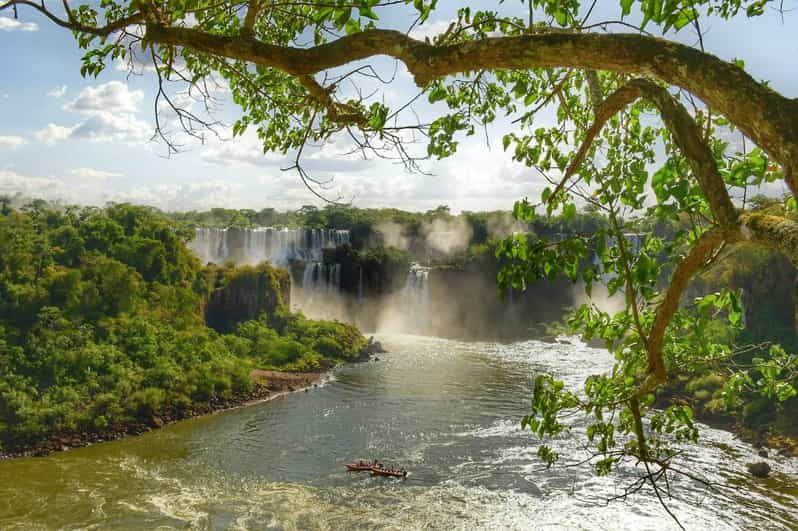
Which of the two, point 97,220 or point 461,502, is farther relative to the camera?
point 97,220

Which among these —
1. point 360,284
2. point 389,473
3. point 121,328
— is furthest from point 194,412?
point 360,284

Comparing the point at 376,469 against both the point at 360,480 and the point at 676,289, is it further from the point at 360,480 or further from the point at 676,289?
the point at 676,289

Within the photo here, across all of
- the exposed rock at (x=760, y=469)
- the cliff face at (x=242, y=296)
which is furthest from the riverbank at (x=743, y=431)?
the cliff face at (x=242, y=296)

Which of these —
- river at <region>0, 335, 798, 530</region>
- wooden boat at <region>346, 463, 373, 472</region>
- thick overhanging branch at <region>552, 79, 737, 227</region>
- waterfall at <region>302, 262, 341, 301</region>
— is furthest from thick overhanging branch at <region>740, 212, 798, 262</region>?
waterfall at <region>302, 262, 341, 301</region>

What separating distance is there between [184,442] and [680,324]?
18.6 meters

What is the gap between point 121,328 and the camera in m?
24.7

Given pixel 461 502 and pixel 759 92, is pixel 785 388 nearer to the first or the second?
pixel 759 92

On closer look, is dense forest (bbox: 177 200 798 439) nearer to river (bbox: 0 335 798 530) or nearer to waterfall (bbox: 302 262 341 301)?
waterfall (bbox: 302 262 341 301)

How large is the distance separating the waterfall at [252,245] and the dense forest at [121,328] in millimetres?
5939

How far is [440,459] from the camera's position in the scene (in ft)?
56.5

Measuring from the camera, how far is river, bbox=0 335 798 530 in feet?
44.7

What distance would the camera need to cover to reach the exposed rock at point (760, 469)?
16.0 metres

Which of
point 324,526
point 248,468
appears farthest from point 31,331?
point 324,526

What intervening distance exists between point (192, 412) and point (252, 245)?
1912 centimetres
